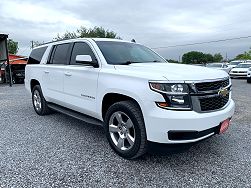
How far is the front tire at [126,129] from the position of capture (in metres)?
3.23

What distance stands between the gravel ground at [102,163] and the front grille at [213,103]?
811 mm

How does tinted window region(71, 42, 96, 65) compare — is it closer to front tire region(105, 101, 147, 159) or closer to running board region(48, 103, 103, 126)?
running board region(48, 103, 103, 126)

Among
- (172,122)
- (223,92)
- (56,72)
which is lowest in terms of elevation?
(172,122)

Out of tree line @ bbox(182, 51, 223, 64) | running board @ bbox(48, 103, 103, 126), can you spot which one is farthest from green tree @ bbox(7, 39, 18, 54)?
running board @ bbox(48, 103, 103, 126)

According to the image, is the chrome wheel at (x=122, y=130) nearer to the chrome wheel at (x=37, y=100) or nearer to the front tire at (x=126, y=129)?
the front tire at (x=126, y=129)

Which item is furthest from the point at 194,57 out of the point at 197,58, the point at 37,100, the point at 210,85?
the point at 210,85

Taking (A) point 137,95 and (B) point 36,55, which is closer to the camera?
(A) point 137,95

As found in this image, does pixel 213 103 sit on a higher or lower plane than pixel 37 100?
higher

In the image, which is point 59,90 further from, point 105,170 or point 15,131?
point 105,170

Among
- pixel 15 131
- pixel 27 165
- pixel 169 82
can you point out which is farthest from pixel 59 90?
pixel 169 82

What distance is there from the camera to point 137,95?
3.18 m

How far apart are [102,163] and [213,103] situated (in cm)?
173

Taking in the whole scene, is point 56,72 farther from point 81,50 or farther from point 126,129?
point 126,129

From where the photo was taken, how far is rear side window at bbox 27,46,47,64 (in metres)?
6.15
